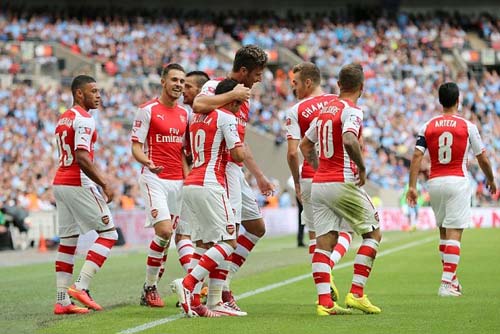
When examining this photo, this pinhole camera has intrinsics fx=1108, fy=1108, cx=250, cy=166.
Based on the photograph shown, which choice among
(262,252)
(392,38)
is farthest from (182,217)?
(392,38)

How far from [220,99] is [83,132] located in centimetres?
165

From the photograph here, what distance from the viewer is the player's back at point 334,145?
10195 mm

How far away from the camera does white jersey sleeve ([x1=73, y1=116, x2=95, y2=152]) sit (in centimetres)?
1095

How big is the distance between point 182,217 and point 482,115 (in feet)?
111

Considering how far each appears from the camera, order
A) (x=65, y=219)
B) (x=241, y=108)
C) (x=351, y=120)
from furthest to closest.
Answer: (x=65, y=219) < (x=241, y=108) < (x=351, y=120)

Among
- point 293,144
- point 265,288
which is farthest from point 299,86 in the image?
point 265,288

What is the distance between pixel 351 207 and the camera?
10.2 m

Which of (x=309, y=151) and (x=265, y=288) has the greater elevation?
(x=309, y=151)

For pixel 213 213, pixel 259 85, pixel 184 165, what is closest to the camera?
pixel 213 213

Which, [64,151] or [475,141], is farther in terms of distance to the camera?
[475,141]

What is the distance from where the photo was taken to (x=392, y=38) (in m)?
51.3

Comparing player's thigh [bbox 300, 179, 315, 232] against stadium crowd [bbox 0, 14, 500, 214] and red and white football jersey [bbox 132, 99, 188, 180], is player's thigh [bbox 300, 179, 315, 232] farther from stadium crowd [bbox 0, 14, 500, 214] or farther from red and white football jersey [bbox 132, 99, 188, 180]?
stadium crowd [bbox 0, 14, 500, 214]

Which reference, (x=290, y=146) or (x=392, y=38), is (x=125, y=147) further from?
(x=290, y=146)

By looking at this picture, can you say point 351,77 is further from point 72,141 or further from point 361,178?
point 72,141
